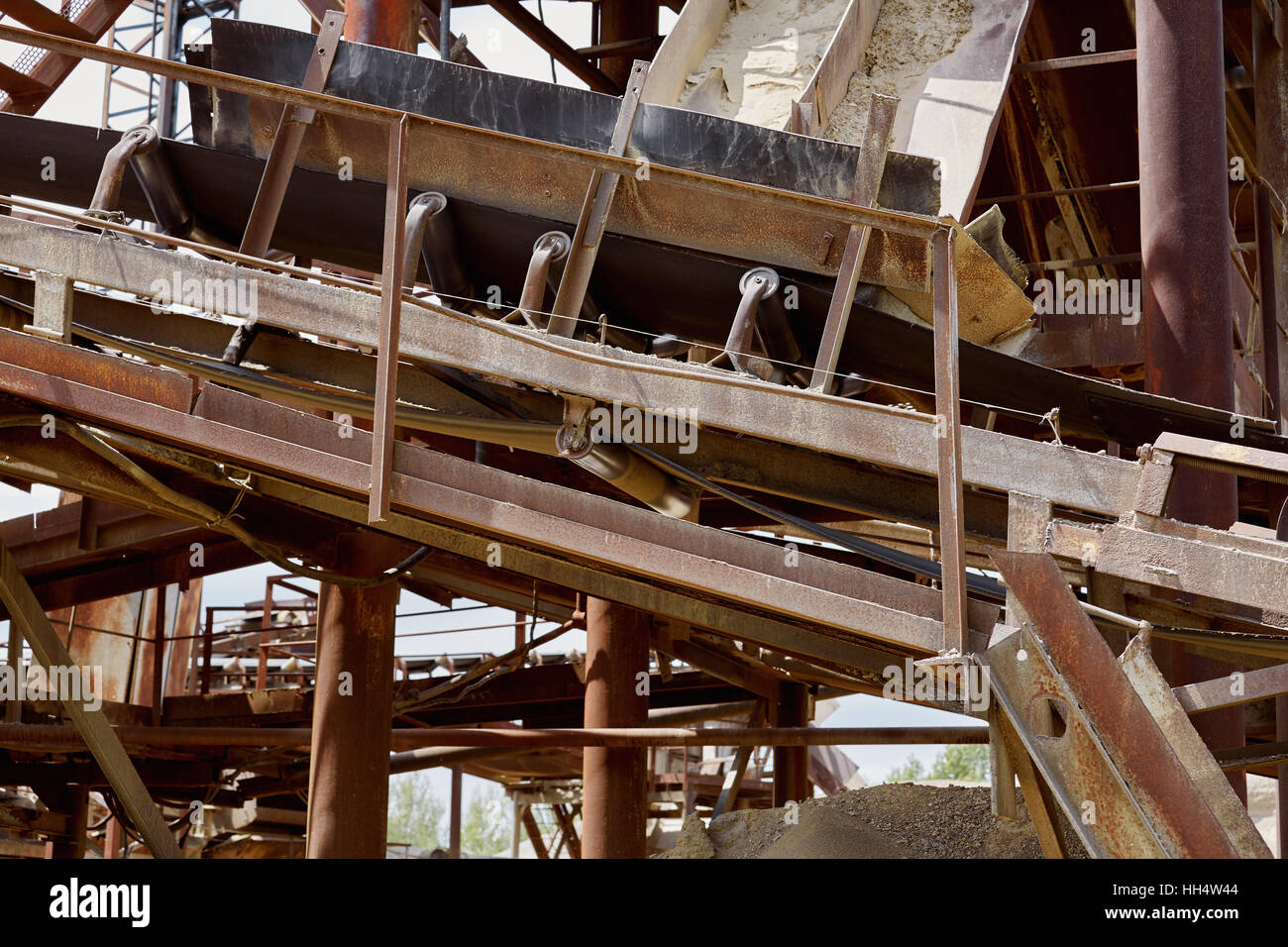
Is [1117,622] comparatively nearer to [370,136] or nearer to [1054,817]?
[1054,817]

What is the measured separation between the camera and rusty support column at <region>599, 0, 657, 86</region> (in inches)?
488

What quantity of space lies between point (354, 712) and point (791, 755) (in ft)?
18.1

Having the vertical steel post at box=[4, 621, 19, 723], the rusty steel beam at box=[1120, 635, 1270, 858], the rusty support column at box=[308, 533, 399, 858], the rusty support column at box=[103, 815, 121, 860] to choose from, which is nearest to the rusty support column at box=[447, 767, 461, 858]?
the rusty support column at box=[103, 815, 121, 860]

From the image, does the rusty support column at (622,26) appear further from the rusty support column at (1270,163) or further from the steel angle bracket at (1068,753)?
the steel angle bracket at (1068,753)

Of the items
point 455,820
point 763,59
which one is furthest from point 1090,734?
point 455,820

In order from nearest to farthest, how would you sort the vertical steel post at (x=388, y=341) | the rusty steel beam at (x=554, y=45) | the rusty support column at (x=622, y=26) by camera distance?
the vertical steel post at (x=388, y=341) → the rusty steel beam at (x=554, y=45) → the rusty support column at (x=622, y=26)

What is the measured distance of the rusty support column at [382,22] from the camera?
7566 mm

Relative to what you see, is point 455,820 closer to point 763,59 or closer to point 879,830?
point 879,830

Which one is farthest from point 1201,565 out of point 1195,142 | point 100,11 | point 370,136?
point 100,11

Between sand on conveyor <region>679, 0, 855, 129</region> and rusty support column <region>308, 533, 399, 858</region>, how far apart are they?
3094mm

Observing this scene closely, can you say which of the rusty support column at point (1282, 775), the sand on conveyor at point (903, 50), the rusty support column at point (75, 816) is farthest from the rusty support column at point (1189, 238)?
the rusty support column at point (75, 816)

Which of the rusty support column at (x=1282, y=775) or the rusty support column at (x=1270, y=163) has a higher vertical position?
the rusty support column at (x=1270, y=163)

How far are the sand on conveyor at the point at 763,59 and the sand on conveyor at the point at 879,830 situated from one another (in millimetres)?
3452

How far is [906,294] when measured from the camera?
5.69 meters
